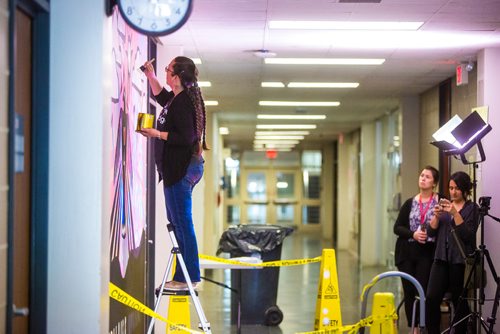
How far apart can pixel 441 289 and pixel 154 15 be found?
12.0 feet

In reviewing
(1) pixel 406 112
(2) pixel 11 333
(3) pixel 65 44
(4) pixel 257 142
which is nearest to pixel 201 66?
(1) pixel 406 112

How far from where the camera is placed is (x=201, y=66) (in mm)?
9328

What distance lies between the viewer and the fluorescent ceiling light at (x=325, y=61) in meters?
8.80

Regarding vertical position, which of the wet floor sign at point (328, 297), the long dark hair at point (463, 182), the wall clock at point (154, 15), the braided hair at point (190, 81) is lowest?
the wet floor sign at point (328, 297)

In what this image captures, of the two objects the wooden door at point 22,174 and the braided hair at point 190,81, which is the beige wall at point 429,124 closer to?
the braided hair at point 190,81

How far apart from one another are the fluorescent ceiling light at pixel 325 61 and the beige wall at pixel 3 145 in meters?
5.26

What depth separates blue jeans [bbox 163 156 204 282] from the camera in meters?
4.90

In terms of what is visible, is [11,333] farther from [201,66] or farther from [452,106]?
[452,106]

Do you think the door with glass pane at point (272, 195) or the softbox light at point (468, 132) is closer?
the softbox light at point (468, 132)

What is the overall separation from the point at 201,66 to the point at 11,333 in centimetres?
589

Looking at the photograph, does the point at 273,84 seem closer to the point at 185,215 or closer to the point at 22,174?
the point at 185,215

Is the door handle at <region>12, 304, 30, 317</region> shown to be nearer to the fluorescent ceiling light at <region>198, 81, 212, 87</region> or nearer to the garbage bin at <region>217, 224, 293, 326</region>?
the garbage bin at <region>217, 224, 293, 326</region>

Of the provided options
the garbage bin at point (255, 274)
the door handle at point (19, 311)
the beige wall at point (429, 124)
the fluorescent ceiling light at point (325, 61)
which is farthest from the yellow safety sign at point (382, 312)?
the beige wall at point (429, 124)

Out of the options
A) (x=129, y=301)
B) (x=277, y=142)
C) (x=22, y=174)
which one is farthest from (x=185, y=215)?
(x=277, y=142)
